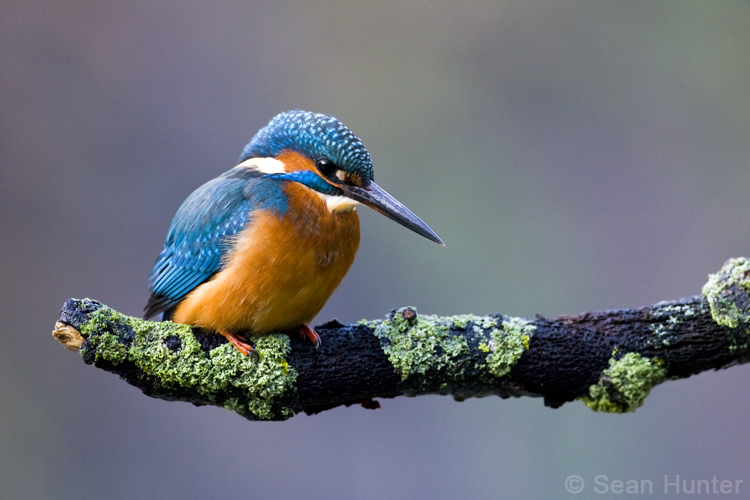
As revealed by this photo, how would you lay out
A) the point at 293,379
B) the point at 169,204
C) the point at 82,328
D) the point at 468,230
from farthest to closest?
the point at 468,230
the point at 169,204
the point at 293,379
the point at 82,328

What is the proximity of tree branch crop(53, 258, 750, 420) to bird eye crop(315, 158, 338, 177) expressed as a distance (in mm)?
443

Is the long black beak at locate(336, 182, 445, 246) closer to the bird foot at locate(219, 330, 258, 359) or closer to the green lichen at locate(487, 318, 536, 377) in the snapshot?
the green lichen at locate(487, 318, 536, 377)

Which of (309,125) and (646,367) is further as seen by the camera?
(309,125)

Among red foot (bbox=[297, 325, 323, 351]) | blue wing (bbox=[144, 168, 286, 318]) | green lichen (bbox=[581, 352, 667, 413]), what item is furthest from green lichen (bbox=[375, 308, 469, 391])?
blue wing (bbox=[144, 168, 286, 318])

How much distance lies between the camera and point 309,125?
208cm

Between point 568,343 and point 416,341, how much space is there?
41 cm

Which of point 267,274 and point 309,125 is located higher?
point 309,125

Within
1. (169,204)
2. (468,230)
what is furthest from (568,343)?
(169,204)

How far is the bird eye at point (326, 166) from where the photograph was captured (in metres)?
2.06

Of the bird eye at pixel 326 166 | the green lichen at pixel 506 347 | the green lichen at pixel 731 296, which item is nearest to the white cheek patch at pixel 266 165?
the bird eye at pixel 326 166

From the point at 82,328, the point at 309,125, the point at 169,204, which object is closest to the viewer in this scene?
the point at 82,328

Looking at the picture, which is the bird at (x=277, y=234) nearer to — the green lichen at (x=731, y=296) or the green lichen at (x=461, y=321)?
the green lichen at (x=461, y=321)

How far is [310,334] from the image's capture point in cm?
200

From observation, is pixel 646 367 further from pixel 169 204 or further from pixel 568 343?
pixel 169 204
